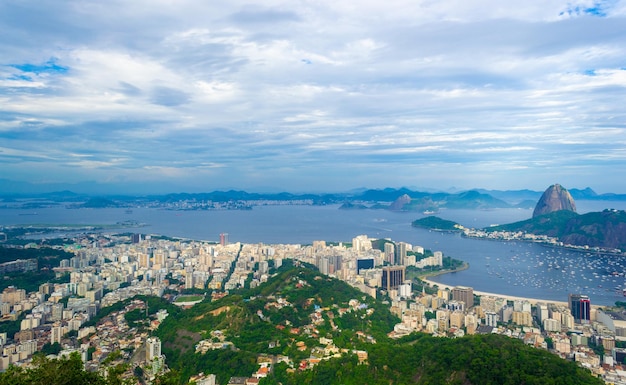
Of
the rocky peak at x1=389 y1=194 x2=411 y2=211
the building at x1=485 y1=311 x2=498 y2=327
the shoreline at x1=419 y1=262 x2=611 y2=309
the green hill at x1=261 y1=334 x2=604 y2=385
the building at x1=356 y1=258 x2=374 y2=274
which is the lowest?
the shoreline at x1=419 y1=262 x2=611 y2=309

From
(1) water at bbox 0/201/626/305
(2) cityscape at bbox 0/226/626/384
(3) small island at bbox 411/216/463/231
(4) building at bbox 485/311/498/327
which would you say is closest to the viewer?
(2) cityscape at bbox 0/226/626/384

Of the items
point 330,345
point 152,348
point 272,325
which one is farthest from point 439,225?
point 152,348

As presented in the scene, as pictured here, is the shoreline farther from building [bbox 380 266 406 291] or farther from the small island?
the small island

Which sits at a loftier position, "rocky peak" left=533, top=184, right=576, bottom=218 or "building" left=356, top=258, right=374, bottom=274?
"rocky peak" left=533, top=184, right=576, bottom=218

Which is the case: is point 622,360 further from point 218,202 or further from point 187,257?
point 218,202

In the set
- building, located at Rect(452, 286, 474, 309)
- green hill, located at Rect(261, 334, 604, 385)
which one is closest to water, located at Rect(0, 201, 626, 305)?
building, located at Rect(452, 286, 474, 309)

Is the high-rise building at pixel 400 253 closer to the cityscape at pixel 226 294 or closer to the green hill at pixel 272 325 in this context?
the cityscape at pixel 226 294

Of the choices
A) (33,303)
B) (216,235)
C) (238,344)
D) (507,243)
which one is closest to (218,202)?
(216,235)
